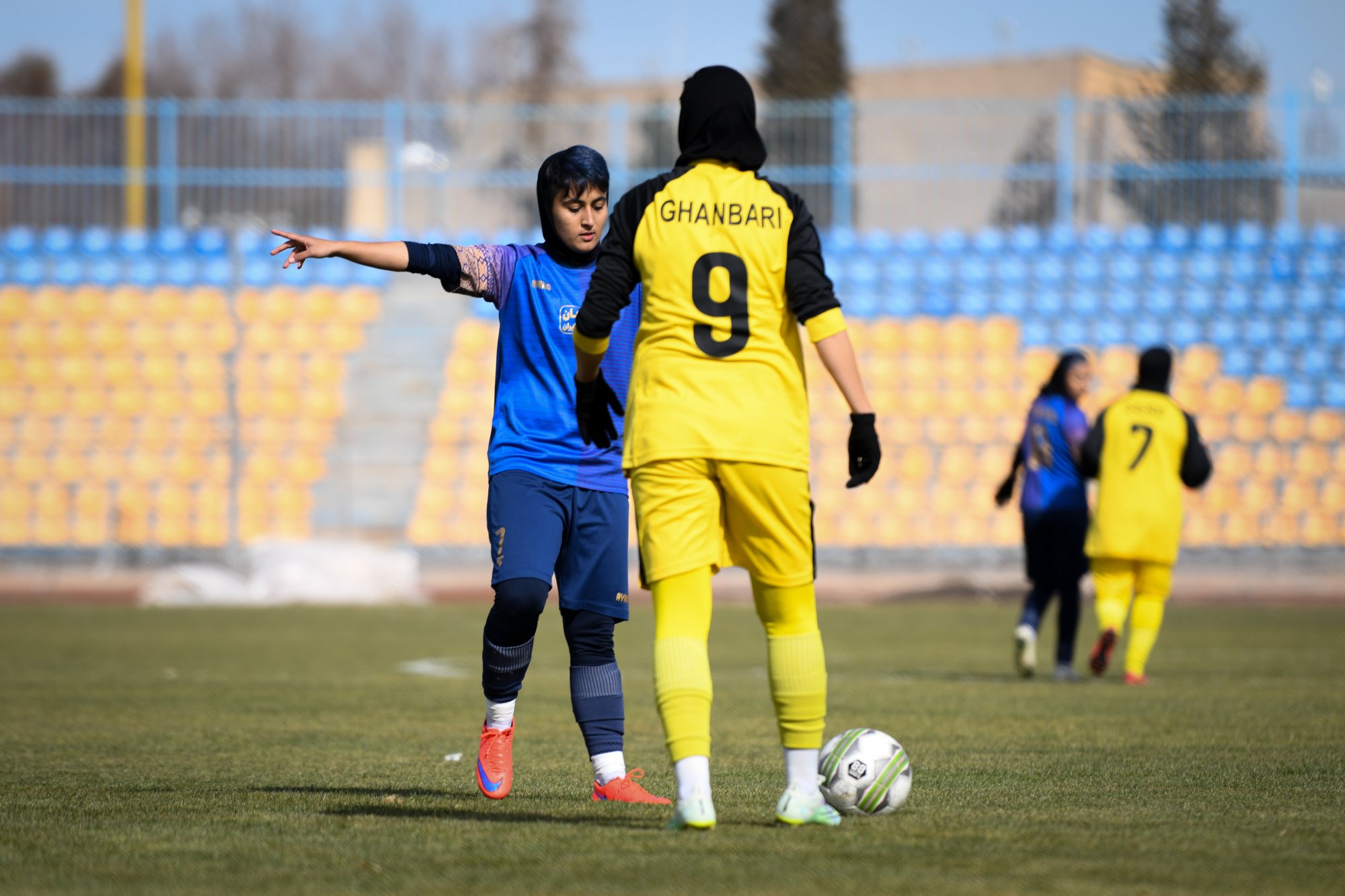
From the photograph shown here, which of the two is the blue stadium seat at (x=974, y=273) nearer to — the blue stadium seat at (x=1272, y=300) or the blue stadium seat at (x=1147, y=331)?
the blue stadium seat at (x=1147, y=331)

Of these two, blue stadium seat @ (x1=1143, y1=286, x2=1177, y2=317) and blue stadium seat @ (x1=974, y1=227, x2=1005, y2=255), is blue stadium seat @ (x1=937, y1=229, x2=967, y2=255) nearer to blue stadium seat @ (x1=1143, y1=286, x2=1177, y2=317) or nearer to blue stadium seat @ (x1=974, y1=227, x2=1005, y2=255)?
blue stadium seat @ (x1=974, y1=227, x2=1005, y2=255)

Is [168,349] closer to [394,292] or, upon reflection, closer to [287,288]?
[287,288]

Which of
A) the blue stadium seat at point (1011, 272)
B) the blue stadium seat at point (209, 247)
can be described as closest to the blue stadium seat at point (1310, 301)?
the blue stadium seat at point (1011, 272)

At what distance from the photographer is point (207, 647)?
1298 centimetres

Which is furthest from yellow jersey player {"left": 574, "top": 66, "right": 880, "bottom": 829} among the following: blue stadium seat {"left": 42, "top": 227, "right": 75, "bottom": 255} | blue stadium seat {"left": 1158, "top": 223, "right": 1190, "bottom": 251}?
blue stadium seat {"left": 42, "top": 227, "right": 75, "bottom": 255}

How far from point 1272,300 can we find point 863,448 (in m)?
19.9

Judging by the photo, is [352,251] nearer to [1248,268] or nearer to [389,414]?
[389,414]

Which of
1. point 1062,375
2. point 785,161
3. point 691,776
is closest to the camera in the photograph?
point 691,776

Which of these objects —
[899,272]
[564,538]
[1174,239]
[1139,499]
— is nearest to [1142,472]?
[1139,499]

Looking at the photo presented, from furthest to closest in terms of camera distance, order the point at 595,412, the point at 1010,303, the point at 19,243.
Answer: the point at 19,243 < the point at 1010,303 < the point at 595,412

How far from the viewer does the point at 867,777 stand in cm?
501

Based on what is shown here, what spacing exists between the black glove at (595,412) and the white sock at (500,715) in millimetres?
1055

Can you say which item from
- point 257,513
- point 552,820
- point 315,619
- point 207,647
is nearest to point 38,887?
point 552,820

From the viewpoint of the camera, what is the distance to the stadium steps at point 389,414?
21828 mm
